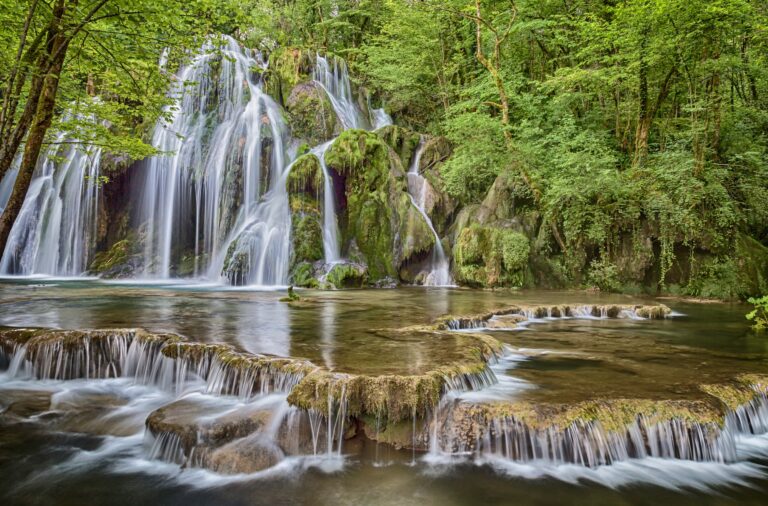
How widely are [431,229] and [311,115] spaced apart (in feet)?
28.6

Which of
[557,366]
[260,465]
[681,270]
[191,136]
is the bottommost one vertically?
[260,465]

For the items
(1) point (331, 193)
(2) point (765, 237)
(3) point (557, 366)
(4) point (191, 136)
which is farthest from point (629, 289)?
(4) point (191, 136)

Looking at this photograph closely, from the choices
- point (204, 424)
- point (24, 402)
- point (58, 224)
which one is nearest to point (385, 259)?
point (24, 402)

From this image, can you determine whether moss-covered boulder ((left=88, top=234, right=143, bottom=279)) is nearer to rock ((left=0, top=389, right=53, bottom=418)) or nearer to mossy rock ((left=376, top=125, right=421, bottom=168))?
mossy rock ((left=376, top=125, right=421, bottom=168))

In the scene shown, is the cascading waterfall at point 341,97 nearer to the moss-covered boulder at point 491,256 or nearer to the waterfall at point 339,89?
the waterfall at point 339,89

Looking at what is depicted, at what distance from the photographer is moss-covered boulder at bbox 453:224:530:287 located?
14992mm

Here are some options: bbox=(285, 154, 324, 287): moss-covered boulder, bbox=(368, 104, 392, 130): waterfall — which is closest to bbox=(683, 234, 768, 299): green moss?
bbox=(285, 154, 324, 287): moss-covered boulder

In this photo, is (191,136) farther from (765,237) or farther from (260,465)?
(765,237)

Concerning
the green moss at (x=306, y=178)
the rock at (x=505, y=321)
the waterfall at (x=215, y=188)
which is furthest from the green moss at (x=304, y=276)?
the rock at (x=505, y=321)

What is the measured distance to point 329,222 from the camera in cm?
1722

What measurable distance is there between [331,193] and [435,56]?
10693 millimetres

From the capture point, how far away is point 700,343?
6.80 m

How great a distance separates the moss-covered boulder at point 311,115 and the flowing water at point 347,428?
1496 centimetres

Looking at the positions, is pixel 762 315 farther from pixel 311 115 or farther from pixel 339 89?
pixel 339 89
